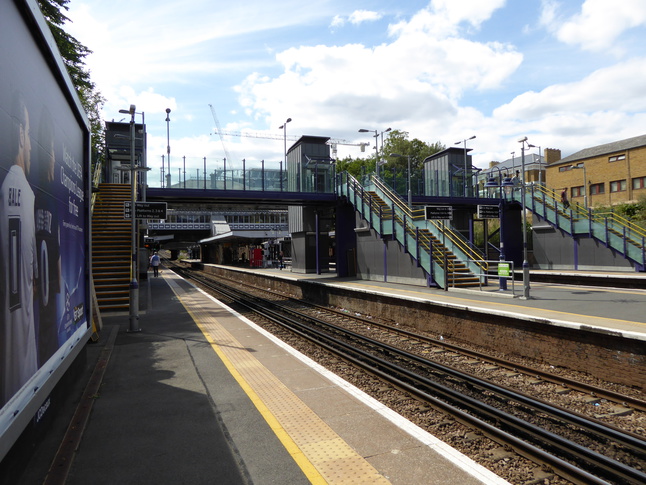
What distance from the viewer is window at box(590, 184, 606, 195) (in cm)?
4403

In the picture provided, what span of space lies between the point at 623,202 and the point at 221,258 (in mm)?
43513

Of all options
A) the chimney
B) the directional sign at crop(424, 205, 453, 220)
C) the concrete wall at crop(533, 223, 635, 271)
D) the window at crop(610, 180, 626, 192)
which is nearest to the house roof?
the window at crop(610, 180, 626, 192)

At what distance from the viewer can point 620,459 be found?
15.8 feet

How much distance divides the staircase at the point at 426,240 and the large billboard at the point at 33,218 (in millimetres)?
12126

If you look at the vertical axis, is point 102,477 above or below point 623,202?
below

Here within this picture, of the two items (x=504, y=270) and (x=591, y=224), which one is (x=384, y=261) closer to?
(x=504, y=270)

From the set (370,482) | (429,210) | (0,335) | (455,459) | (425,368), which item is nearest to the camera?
(0,335)

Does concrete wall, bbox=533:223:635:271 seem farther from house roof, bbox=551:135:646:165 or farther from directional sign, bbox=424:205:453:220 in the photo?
house roof, bbox=551:135:646:165

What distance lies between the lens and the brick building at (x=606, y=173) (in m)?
40.2

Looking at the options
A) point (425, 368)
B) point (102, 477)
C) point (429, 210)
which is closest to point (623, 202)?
point (429, 210)

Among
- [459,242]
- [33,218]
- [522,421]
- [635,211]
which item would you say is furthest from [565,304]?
[635,211]

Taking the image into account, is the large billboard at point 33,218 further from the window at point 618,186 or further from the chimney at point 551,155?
the chimney at point 551,155

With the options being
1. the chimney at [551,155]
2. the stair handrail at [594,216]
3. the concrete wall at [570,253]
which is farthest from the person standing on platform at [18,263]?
the chimney at [551,155]

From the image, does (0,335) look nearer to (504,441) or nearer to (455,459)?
(455,459)
